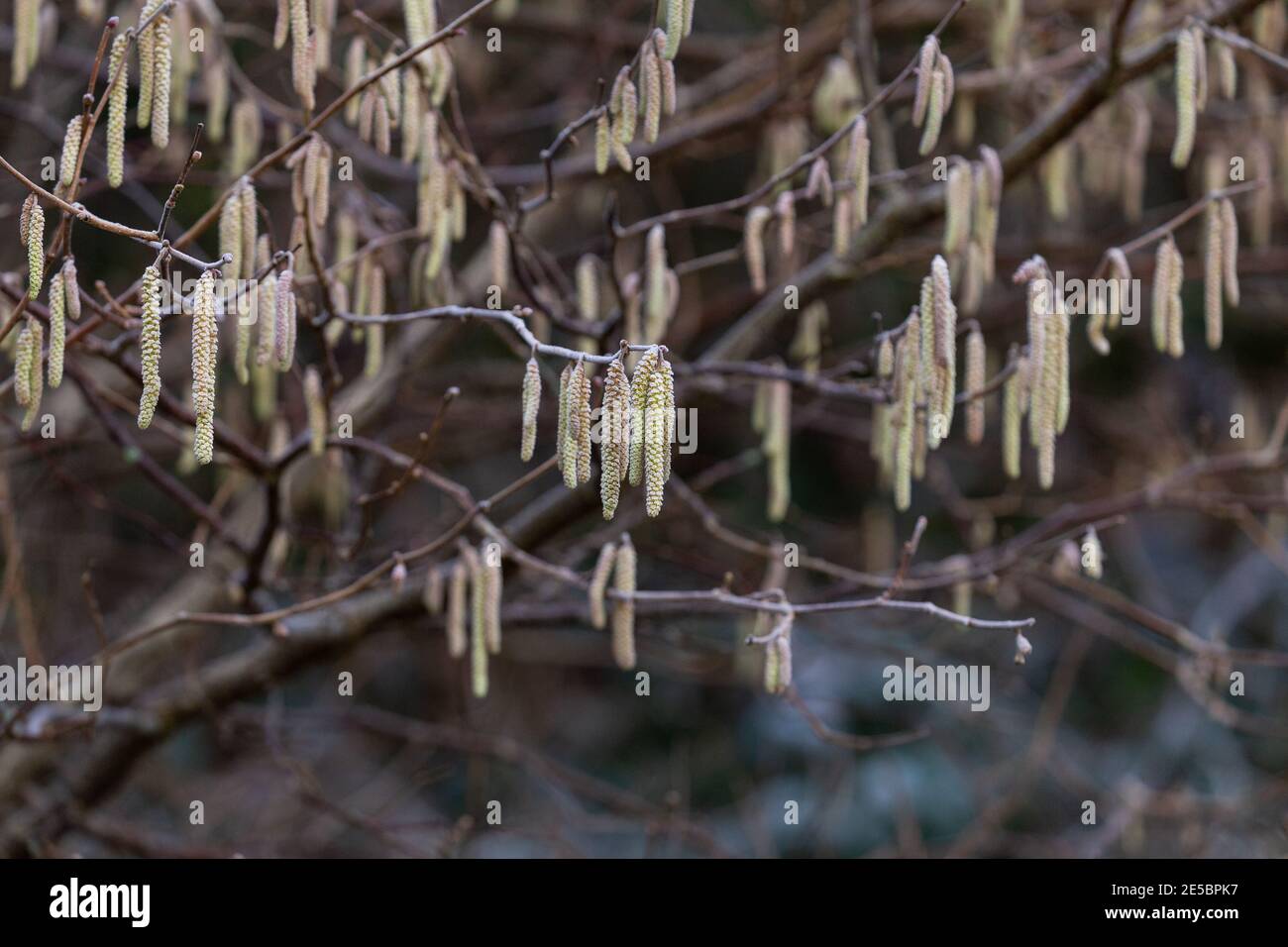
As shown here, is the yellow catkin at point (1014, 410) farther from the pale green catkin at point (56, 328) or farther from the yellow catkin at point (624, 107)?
the pale green catkin at point (56, 328)

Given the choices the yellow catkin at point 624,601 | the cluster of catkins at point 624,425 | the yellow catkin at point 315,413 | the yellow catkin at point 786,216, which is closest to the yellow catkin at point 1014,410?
the yellow catkin at point 786,216

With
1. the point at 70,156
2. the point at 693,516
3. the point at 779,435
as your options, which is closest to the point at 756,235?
the point at 779,435

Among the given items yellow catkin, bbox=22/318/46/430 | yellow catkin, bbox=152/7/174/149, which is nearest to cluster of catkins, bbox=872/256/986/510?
yellow catkin, bbox=152/7/174/149

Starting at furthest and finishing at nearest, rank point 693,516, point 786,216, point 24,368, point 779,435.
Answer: point 693,516 → point 779,435 → point 786,216 → point 24,368

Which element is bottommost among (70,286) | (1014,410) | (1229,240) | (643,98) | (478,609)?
(478,609)

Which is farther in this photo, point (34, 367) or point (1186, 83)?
point (1186, 83)

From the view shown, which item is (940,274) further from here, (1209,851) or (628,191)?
(628,191)

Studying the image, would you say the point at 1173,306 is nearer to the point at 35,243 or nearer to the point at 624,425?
the point at 624,425
